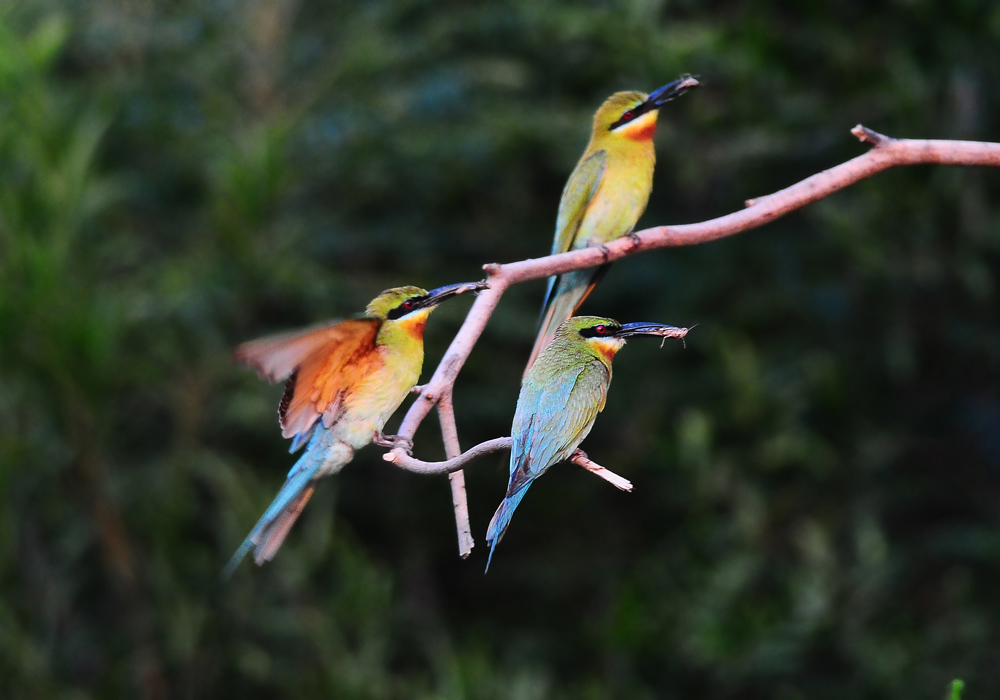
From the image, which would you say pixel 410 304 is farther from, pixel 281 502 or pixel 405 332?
pixel 281 502

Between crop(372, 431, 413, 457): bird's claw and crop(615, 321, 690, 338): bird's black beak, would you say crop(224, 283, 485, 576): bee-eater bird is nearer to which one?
crop(372, 431, 413, 457): bird's claw

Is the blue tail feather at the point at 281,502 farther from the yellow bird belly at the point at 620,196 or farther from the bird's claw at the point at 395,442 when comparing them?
the yellow bird belly at the point at 620,196

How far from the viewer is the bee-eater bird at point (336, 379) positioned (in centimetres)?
88

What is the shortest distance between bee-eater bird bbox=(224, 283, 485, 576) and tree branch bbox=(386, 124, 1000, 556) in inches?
1.4

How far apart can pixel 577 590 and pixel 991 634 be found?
2.05 m

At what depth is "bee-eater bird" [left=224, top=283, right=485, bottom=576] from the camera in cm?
88

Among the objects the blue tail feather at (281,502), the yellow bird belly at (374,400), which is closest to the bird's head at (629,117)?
the yellow bird belly at (374,400)

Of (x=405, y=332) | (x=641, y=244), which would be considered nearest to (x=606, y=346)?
(x=641, y=244)

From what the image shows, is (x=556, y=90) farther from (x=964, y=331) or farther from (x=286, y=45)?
(x=964, y=331)

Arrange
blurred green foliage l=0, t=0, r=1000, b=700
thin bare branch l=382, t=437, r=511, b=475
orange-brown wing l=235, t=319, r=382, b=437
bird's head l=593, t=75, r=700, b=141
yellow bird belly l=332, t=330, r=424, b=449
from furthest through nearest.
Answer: blurred green foliage l=0, t=0, r=1000, b=700, bird's head l=593, t=75, r=700, b=141, yellow bird belly l=332, t=330, r=424, b=449, orange-brown wing l=235, t=319, r=382, b=437, thin bare branch l=382, t=437, r=511, b=475

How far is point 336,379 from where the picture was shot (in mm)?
997

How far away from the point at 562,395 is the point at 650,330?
0.73ft

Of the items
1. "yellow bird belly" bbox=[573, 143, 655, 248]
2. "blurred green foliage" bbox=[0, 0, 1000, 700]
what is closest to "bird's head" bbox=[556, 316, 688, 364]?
"yellow bird belly" bbox=[573, 143, 655, 248]

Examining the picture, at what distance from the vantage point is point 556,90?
550 centimetres
